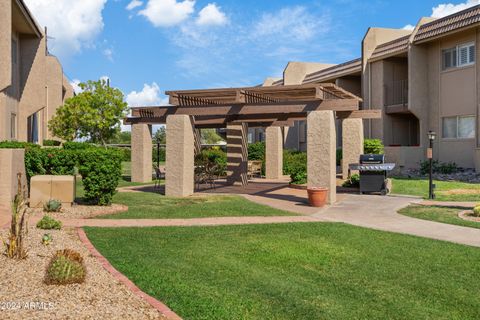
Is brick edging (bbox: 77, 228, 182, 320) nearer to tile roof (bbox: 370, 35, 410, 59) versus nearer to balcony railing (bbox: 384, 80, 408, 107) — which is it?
tile roof (bbox: 370, 35, 410, 59)

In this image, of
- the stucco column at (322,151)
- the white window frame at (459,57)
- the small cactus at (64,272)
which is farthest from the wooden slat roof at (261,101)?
the small cactus at (64,272)

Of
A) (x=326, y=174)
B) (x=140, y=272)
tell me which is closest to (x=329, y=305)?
(x=140, y=272)

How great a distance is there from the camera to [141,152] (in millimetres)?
21750

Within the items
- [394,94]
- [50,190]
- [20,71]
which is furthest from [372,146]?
[20,71]

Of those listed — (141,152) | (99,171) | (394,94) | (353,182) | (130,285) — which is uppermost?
(394,94)

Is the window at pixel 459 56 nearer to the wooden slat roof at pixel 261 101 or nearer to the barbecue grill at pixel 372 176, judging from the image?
the wooden slat roof at pixel 261 101

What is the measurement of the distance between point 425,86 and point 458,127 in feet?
10.0

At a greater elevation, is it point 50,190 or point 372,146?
point 372,146

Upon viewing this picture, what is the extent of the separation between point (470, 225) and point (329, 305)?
6.85 meters

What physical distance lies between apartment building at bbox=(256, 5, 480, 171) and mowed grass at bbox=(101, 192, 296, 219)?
14342 millimetres

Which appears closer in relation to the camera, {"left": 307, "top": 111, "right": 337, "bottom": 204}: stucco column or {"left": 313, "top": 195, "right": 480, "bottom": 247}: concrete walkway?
{"left": 313, "top": 195, "right": 480, "bottom": 247}: concrete walkway

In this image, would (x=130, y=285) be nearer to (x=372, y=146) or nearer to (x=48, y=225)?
(x=48, y=225)

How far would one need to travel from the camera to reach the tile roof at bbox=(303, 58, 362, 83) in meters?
31.9

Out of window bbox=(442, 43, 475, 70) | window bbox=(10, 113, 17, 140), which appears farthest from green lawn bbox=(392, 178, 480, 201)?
window bbox=(10, 113, 17, 140)
